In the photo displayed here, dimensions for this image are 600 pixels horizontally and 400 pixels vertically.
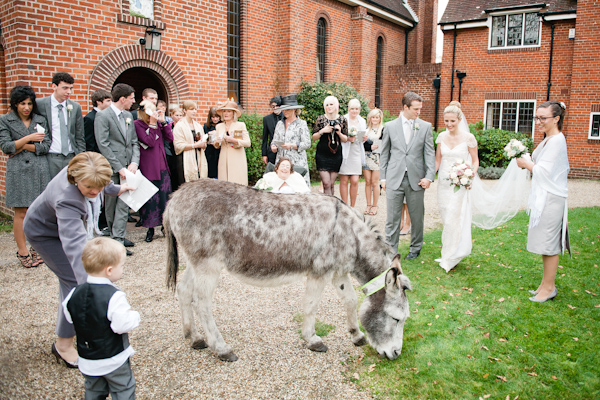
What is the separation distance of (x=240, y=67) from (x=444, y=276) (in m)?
12.1

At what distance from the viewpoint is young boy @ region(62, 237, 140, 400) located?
9.07 ft

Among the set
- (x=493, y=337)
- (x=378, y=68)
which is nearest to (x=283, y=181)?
(x=493, y=337)

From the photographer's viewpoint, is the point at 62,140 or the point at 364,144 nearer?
the point at 62,140

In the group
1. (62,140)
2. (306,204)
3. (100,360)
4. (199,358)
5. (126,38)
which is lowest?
(199,358)

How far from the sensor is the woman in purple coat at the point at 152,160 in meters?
7.86

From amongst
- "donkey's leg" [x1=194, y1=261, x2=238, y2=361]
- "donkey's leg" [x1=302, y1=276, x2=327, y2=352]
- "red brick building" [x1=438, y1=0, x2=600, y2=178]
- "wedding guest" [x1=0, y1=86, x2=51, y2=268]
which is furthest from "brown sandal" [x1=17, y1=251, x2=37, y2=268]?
"red brick building" [x1=438, y1=0, x2=600, y2=178]

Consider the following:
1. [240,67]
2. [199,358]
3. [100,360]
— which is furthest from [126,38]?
[100,360]

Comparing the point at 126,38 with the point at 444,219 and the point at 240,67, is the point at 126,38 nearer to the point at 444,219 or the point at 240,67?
the point at 240,67

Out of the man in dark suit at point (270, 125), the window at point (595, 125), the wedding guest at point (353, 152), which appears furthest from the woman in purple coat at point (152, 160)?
the window at point (595, 125)

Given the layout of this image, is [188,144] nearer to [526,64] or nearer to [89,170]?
[89,170]

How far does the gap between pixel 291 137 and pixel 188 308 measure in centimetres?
479

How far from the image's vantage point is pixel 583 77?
707 inches

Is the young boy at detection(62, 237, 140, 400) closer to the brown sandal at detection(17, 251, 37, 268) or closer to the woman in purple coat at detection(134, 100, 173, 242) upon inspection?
the brown sandal at detection(17, 251, 37, 268)

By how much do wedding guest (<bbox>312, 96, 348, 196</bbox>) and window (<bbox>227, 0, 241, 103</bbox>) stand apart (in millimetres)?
7566
